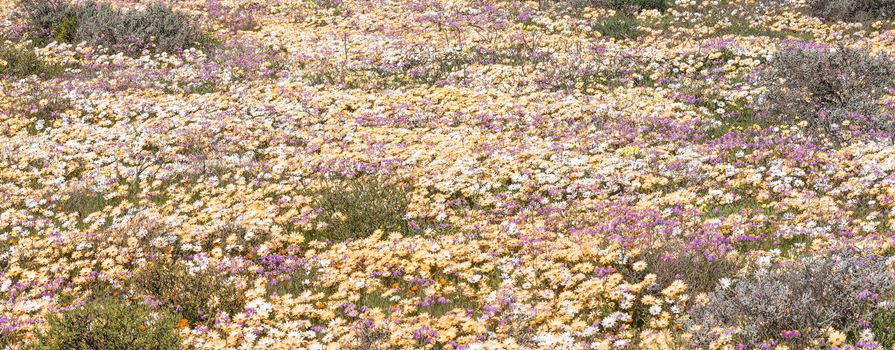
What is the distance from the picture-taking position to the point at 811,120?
12.4m

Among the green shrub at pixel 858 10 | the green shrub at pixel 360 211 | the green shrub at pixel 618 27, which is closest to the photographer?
the green shrub at pixel 360 211

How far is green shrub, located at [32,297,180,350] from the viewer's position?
243 inches

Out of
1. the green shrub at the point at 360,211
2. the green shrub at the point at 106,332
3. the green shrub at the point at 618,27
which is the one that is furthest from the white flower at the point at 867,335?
the green shrub at the point at 618,27

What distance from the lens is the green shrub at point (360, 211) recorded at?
9.81 metres

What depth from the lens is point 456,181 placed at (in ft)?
36.4

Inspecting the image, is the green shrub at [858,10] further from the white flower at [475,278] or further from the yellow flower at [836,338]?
the yellow flower at [836,338]

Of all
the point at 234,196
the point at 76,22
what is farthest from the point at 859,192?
the point at 76,22

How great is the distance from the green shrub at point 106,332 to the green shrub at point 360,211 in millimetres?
3589

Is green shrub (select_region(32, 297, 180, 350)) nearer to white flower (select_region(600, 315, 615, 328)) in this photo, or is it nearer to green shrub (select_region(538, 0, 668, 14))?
white flower (select_region(600, 315, 615, 328))

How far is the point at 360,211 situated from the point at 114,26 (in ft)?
47.1

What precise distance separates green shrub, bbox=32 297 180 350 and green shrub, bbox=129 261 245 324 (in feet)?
3.48

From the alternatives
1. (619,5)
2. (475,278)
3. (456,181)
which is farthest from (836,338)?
(619,5)

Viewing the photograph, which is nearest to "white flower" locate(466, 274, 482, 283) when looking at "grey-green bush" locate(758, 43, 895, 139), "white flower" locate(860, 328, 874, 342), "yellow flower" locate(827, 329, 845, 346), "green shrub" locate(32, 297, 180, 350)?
"green shrub" locate(32, 297, 180, 350)

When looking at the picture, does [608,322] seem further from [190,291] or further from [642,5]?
[642,5]
